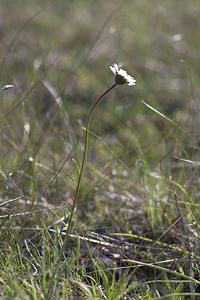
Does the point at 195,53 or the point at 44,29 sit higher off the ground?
the point at 44,29

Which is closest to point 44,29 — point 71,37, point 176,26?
point 71,37

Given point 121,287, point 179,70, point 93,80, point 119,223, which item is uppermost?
point 121,287

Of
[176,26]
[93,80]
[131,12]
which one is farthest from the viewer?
[131,12]

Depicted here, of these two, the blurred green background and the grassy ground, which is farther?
the blurred green background

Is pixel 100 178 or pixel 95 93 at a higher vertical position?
pixel 100 178

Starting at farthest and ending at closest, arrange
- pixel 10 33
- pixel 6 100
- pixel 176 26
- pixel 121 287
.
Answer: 1. pixel 176 26
2. pixel 10 33
3. pixel 6 100
4. pixel 121 287

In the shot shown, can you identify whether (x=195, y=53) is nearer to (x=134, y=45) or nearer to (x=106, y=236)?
(x=134, y=45)

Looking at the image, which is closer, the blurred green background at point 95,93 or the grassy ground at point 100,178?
the grassy ground at point 100,178

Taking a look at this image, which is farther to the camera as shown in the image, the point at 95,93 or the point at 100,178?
the point at 95,93
